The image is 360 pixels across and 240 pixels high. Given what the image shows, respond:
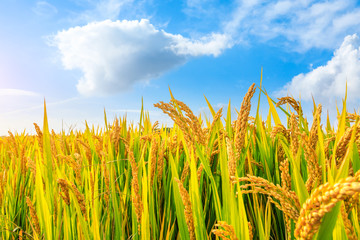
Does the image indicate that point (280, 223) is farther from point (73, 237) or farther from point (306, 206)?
point (73, 237)

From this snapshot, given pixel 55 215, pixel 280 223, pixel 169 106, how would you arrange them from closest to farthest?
pixel 169 106 < pixel 280 223 < pixel 55 215

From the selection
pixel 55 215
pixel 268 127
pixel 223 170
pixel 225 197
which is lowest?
pixel 55 215

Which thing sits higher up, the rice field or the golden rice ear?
the golden rice ear

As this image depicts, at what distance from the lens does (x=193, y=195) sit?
1.15 meters

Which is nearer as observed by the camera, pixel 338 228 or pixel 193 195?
pixel 338 228

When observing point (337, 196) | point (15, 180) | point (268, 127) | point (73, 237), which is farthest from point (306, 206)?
point (15, 180)

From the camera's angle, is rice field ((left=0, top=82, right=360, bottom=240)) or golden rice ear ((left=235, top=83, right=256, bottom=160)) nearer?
rice field ((left=0, top=82, right=360, bottom=240))

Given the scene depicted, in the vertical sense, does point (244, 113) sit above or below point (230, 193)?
above

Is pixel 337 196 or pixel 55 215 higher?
pixel 337 196

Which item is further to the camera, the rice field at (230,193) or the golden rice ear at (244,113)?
the golden rice ear at (244,113)

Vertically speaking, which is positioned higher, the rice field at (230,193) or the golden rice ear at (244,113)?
the golden rice ear at (244,113)

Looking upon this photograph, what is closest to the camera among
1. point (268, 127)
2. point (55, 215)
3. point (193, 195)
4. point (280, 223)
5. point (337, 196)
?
point (337, 196)

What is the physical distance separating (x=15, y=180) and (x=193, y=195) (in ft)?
7.41

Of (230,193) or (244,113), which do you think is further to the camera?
(244,113)
